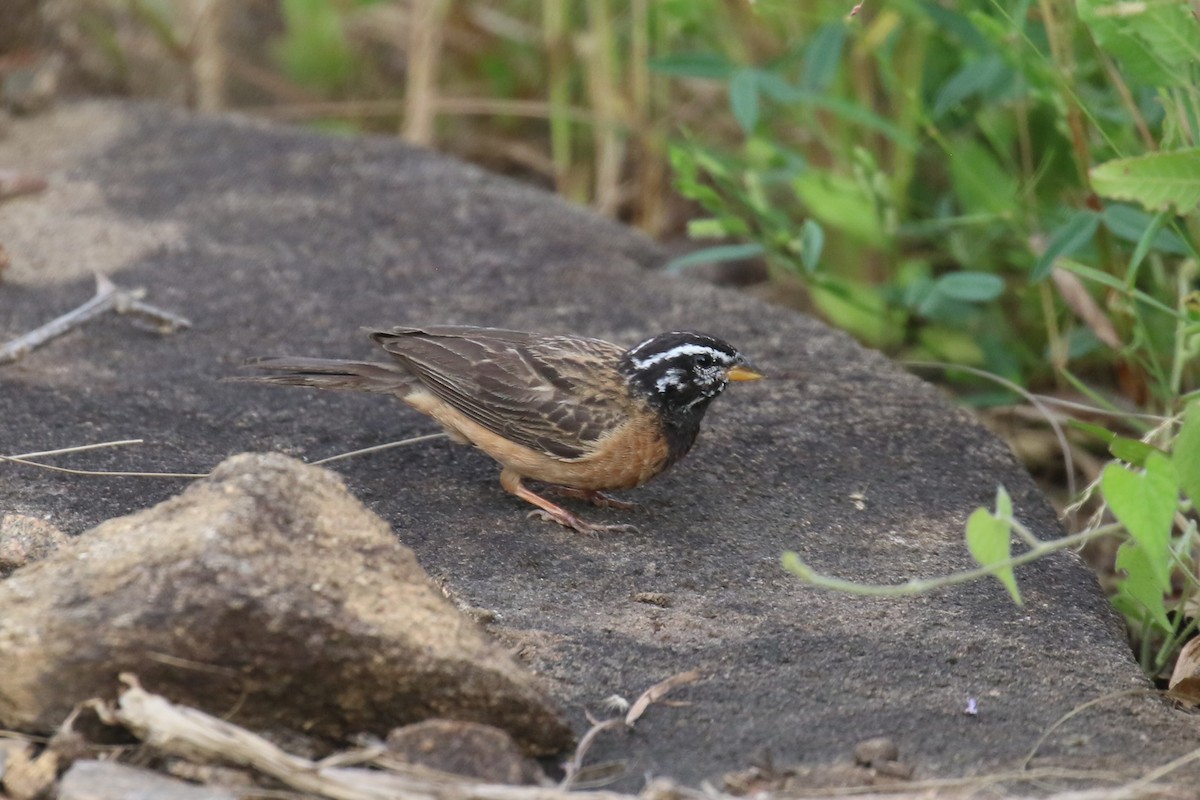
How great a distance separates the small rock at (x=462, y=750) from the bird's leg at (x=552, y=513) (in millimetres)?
1834

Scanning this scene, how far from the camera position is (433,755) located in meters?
3.32

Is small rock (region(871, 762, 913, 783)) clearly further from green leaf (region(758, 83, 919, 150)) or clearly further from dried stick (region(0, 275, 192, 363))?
green leaf (region(758, 83, 919, 150))

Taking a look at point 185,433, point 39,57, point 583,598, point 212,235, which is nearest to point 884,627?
point 583,598

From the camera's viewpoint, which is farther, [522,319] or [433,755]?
[522,319]

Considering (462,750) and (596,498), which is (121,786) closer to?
(462,750)

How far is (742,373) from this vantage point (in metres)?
5.64

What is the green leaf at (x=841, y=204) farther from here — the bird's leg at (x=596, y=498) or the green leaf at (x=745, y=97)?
the bird's leg at (x=596, y=498)

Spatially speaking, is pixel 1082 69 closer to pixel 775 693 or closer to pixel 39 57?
pixel 775 693

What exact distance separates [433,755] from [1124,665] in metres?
2.22

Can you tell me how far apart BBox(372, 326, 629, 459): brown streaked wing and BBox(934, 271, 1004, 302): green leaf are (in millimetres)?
1824

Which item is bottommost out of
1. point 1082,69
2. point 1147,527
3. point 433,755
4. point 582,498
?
point 582,498

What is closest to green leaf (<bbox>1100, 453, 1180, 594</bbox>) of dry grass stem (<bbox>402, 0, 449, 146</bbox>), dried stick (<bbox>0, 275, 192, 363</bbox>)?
dried stick (<bbox>0, 275, 192, 363</bbox>)

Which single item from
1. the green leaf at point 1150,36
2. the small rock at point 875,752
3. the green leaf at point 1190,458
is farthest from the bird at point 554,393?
the green leaf at point 1190,458

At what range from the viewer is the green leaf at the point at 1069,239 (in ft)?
19.6
